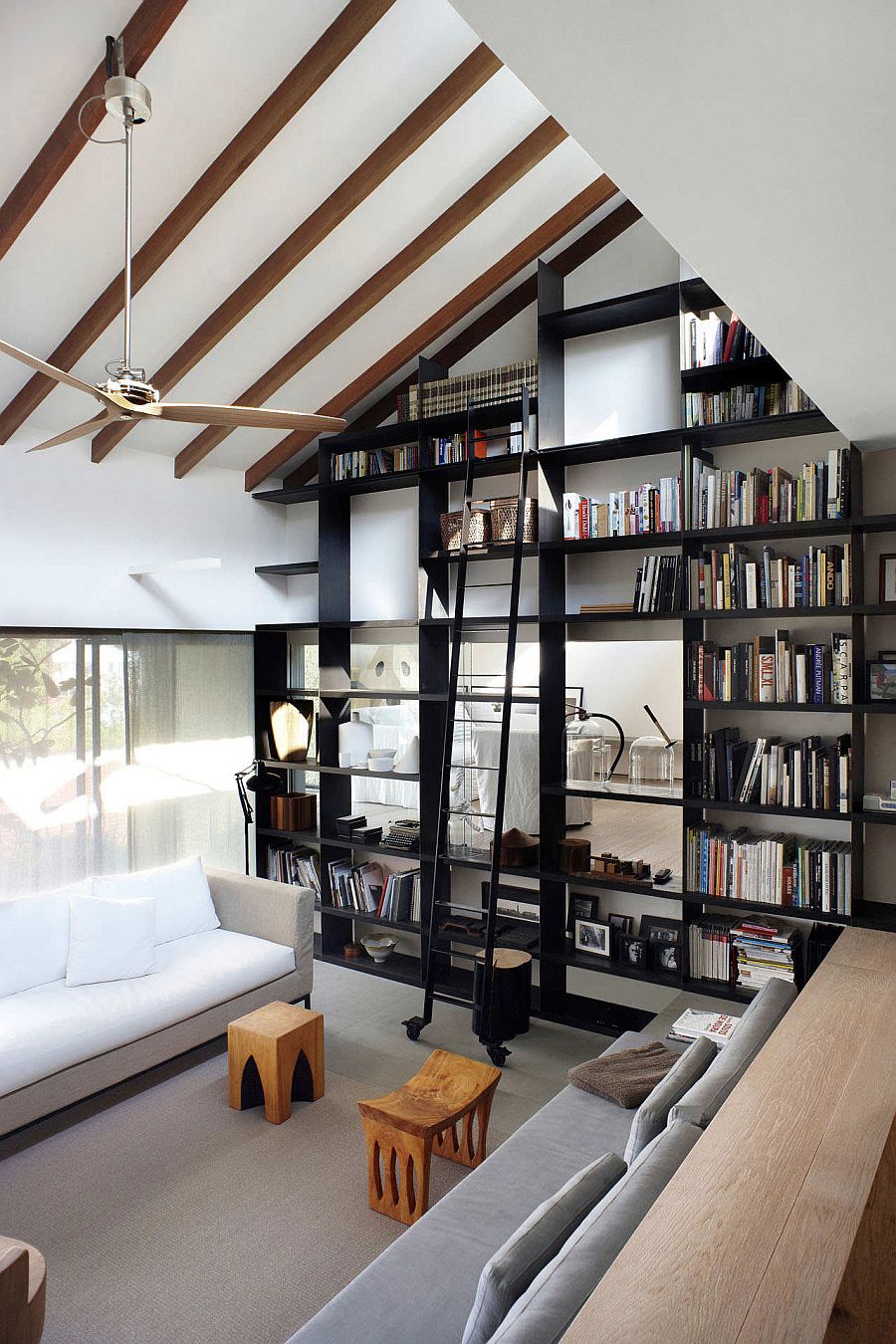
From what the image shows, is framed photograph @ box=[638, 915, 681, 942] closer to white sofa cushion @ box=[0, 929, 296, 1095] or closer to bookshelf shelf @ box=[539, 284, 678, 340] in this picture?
white sofa cushion @ box=[0, 929, 296, 1095]

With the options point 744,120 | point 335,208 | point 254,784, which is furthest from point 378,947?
point 744,120

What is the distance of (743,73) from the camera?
125 centimetres

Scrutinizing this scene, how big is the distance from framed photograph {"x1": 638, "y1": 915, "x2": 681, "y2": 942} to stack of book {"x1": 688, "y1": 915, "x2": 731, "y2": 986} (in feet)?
0.58

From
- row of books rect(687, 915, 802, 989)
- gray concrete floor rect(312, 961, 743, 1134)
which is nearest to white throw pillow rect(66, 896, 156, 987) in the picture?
gray concrete floor rect(312, 961, 743, 1134)

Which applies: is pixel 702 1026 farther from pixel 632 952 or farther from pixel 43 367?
pixel 43 367

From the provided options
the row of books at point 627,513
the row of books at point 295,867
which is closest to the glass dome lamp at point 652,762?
the row of books at point 627,513

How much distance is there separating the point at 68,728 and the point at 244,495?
1.88 m

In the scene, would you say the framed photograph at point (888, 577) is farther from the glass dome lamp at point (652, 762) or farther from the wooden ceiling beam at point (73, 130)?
the wooden ceiling beam at point (73, 130)

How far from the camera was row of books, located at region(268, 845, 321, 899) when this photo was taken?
554 cm

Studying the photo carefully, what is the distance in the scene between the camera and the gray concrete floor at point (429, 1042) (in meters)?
3.70

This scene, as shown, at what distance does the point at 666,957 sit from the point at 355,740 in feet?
7.32

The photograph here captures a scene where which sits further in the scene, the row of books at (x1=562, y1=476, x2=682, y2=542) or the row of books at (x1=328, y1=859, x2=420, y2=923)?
the row of books at (x1=328, y1=859, x2=420, y2=923)

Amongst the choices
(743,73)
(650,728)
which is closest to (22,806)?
(650,728)

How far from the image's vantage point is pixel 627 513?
13.7ft
